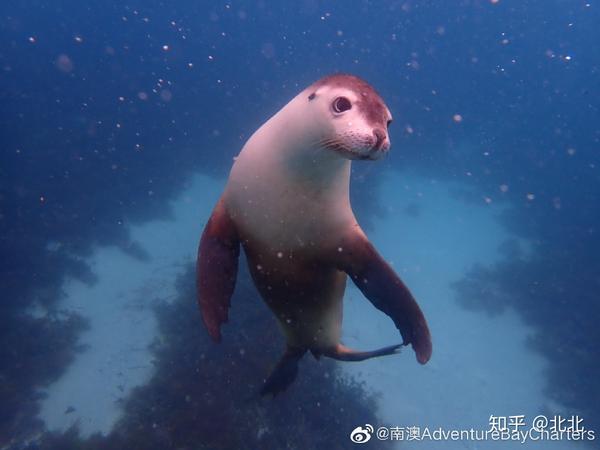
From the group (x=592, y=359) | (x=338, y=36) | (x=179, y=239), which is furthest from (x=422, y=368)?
(x=338, y=36)

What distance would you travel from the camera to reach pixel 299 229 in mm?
2465

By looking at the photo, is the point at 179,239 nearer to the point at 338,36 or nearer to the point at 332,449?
the point at 332,449

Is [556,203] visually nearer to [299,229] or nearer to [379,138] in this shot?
[299,229]

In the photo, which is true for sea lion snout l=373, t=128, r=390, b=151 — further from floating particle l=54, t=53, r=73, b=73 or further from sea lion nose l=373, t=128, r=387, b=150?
floating particle l=54, t=53, r=73, b=73

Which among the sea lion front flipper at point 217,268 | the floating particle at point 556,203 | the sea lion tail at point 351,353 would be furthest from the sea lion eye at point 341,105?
the floating particle at point 556,203

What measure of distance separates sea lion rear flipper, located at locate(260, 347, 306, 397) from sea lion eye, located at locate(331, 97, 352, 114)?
2.44m

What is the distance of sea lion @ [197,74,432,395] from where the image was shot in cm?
217

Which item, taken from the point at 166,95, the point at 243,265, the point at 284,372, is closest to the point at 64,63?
the point at 166,95

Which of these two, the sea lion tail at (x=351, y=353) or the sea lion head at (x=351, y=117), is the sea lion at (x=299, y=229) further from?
the sea lion tail at (x=351, y=353)

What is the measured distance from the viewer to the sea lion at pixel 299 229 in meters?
2.17

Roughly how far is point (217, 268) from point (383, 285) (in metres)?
1.05

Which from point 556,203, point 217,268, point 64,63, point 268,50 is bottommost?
point 217,268

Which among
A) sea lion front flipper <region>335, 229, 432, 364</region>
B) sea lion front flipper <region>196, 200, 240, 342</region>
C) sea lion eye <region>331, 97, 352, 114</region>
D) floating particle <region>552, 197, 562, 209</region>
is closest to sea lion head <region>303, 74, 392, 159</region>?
sea lion eye <region>331, 97, 352, 114</region>

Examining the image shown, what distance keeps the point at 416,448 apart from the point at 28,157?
49.7ft
